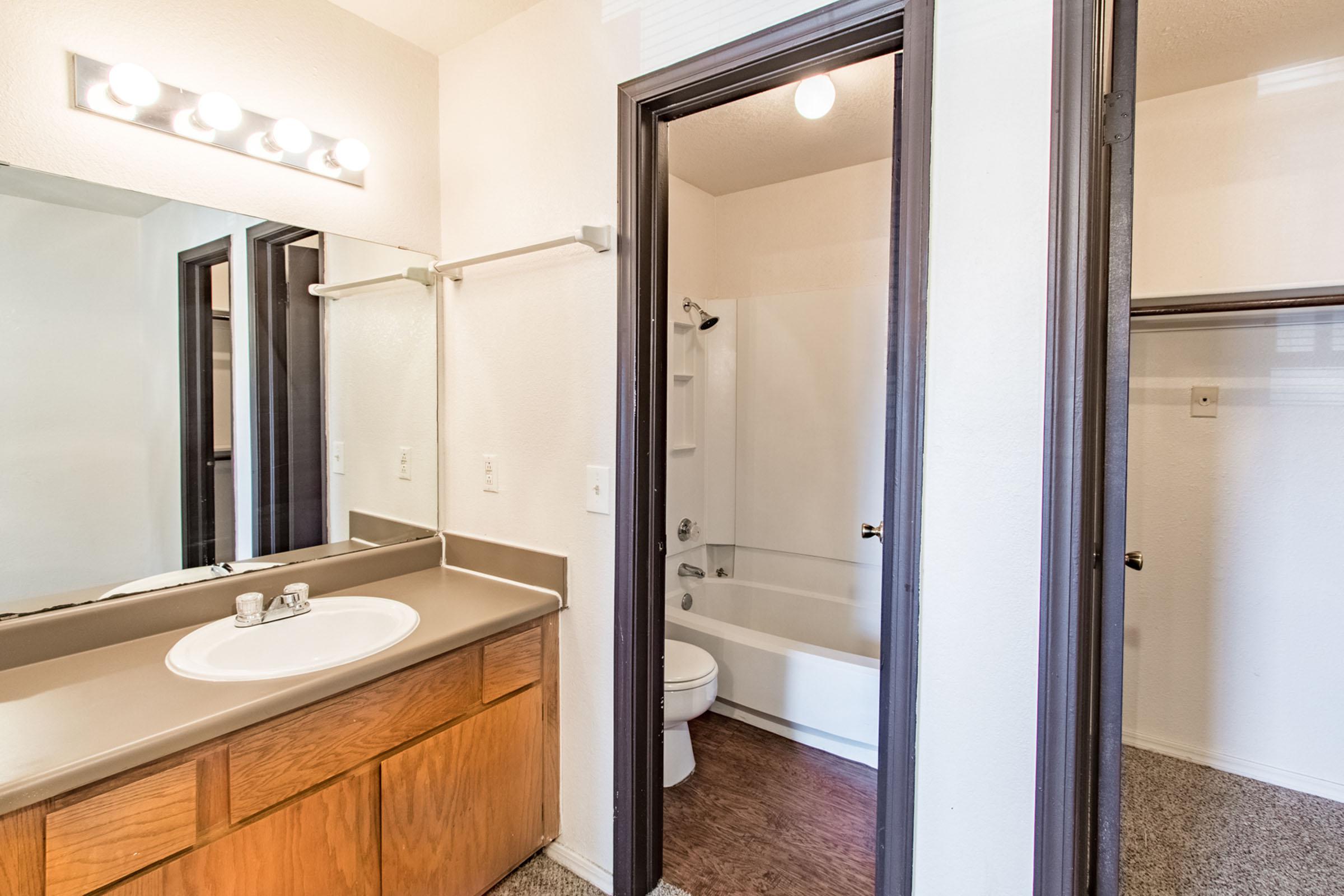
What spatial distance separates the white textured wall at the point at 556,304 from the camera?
1.57 metres

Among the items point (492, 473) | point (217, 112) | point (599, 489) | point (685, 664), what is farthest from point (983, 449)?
point (217, 112)

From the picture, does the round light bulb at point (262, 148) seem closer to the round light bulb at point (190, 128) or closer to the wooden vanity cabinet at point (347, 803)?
the round light bulb at point (190, 128)

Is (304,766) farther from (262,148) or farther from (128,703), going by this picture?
(262,148)

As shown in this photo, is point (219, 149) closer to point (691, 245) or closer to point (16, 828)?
point (16, 828)

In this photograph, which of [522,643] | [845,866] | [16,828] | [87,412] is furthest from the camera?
[845,866]

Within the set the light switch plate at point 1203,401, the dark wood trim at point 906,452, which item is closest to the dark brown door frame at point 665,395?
the dark wood trim at point 906,452

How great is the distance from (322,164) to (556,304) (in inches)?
29.3

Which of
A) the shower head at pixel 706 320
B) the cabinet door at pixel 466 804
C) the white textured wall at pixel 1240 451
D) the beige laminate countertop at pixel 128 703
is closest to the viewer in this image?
the beige laminate countertop at pixel 128 703

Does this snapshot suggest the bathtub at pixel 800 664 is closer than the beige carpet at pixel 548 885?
No

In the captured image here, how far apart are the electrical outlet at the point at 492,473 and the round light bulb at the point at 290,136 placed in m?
0.95

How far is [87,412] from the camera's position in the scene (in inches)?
50.9

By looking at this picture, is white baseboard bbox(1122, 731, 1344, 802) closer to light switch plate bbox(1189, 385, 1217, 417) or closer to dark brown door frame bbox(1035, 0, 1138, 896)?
light switch plate bbox(1189, 385, 1217, 417)

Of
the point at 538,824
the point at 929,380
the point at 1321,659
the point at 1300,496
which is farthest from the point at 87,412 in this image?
the point at 1321,659

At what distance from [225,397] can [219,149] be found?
603mm
